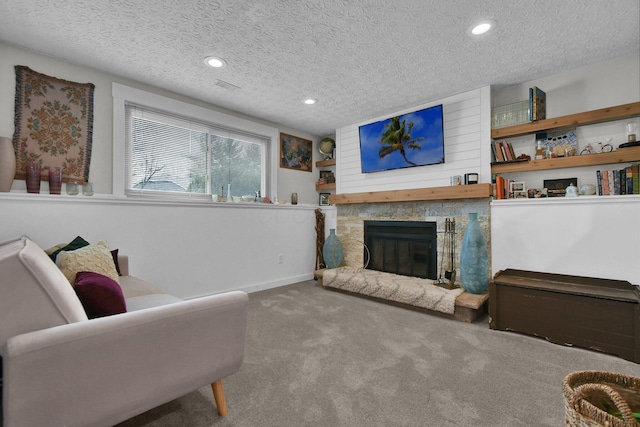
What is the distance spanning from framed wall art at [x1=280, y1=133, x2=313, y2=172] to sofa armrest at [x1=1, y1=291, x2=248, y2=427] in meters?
3.27

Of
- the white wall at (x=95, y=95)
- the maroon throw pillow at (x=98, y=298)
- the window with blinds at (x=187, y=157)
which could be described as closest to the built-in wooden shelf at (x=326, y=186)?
the window with blinds at (x=187, y=157)

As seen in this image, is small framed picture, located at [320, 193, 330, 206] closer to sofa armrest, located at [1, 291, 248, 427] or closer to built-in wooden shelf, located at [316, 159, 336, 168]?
built-in wooden shelf, located at [316, 159, 336, 168]

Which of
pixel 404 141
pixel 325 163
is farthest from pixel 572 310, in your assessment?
pixel 325 163

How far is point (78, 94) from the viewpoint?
2504 mm

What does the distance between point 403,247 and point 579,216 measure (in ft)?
5.84

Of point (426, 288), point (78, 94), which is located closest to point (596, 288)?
point (426, 288)

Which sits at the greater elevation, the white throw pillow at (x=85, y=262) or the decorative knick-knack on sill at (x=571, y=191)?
the decorative knick-knack on sill at (x=571, y=191)

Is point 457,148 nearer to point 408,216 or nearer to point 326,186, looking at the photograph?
point 408,216

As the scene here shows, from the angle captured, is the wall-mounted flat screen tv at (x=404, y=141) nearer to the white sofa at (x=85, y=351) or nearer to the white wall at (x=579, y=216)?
the white wall at (x=579, y=216)

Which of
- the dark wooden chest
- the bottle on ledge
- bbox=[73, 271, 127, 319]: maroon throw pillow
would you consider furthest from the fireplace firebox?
bbox=[73, 271, 127, 319]: maroon throw pillow

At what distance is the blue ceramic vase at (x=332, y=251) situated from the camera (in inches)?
158

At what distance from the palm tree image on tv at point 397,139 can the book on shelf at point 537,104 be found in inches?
42.9

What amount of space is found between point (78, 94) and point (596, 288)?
15.3 ft

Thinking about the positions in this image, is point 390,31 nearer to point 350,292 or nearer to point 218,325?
point 218,325
